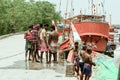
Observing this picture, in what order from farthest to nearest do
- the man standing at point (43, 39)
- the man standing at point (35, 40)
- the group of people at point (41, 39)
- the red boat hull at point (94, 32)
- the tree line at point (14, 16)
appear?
the tree line at point (14, 16) → the red boat hull at point (94, 32) → the man standing at point (35, 40) → the group of people at point (41, 39) → the man standing at point (43, 39)

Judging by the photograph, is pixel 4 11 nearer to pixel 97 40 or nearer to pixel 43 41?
pixel 97 40

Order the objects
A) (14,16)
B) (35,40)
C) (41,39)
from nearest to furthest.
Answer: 1. (41,39)
2. (35,40)
3. (14,16)

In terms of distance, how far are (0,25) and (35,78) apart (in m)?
46.9

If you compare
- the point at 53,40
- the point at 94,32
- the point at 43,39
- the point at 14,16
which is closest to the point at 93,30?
the point at 94,32

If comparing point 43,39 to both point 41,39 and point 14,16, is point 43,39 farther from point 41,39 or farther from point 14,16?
point 14,16

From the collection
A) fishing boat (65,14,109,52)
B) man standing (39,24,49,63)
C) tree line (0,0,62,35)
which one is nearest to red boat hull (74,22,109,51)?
fishing boat (65,14,109,52)

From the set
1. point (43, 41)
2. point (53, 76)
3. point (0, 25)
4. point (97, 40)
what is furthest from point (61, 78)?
point (0, 25)

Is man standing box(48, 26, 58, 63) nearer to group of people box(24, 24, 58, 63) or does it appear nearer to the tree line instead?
group of people box(24, 24, 58, 63)

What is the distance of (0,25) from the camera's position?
57.9 m

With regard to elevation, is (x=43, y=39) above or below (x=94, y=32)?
above

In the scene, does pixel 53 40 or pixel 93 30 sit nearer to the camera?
pixel 53 40

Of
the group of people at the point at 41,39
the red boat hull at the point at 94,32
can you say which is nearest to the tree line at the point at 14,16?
the red boat hull at the point at 94,32

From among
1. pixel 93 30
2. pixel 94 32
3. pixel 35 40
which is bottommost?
pixel 94 32

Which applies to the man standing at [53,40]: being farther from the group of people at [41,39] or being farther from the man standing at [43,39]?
the man standing at [43,39]
